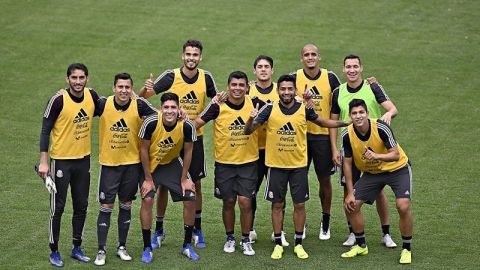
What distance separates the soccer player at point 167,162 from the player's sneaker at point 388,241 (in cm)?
249

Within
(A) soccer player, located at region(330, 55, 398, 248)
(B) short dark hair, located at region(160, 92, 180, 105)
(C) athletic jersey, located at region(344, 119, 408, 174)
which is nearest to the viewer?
(B) short dark hair, located at region(160, 92, 180, 105)

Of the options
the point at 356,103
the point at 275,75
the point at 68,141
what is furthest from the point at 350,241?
the point at 275,75

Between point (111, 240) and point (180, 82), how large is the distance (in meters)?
2.24

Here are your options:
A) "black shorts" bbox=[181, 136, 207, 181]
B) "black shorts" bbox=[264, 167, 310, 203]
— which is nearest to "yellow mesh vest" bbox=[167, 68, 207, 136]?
"black shorts" bbox=[181, 136, 207, 181]

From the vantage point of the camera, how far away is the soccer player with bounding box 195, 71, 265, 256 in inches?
491

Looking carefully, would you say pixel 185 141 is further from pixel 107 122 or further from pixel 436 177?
pixel 436 177

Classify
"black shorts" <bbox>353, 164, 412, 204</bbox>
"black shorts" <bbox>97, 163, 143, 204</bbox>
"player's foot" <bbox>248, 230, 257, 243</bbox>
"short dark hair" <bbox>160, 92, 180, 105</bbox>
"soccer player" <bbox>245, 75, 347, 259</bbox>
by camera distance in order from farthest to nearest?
1. "player's foot" <bbox>248, 230, 257, 243</bbox>
2. "soccer player" <bbox>245, 75, 347, 259</bbox>
3. "black shorts" <bbox>353, 164, 412, 204</bbox>
4. "black shorts" <bbox>97, 163, 143, 204</bbox>
5. "short dark hair" <bbox>160, 92, 180, 105</bbox>

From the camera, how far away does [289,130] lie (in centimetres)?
1237

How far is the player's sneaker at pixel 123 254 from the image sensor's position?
12.2m

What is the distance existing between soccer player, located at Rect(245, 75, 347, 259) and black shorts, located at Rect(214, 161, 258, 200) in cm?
21

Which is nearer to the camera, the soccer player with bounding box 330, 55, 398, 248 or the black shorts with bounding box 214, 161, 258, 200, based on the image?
the black shorts with bounding box 214, 161, 258, 200

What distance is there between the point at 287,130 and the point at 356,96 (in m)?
1.09

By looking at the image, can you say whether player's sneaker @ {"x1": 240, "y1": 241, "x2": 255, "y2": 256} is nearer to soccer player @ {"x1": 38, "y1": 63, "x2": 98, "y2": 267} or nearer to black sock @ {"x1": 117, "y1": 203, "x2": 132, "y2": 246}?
black sock @ {"x1": 117, "y1": 203, "x2": 132, "y2": 246}

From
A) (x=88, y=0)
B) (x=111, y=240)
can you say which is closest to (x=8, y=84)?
(x=88, y=0)
